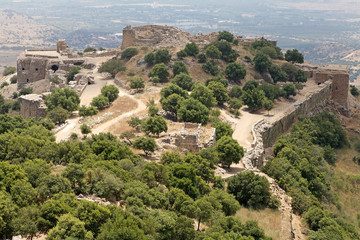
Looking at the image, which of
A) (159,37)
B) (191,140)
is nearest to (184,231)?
(191,140)

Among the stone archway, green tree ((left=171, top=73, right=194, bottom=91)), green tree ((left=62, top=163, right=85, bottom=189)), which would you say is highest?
green tree ((left=62, top=163, right=85, bottom=189))

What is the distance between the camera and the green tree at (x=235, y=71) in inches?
2527

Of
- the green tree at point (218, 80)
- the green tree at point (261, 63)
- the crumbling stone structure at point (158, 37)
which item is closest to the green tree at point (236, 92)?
the green tree at point (218, 80)

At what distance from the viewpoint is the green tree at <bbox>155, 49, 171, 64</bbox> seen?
63.6 metres

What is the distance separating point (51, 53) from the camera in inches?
2948

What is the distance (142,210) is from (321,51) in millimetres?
176929

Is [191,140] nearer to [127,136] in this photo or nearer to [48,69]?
[127,136]

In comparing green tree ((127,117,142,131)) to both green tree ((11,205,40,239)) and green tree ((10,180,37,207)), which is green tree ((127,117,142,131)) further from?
green tree ((11,205,40,239))

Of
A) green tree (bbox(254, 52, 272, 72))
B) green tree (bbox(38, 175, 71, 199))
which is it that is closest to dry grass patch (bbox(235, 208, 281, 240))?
green tree (bbox(38, 175, 71, 199))

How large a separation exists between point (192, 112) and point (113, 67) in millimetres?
23786

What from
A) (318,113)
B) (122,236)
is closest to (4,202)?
(122,236)

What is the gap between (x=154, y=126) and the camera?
41812mm

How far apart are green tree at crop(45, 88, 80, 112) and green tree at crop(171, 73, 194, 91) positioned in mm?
11325

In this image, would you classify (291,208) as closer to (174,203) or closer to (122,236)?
(174,203)
